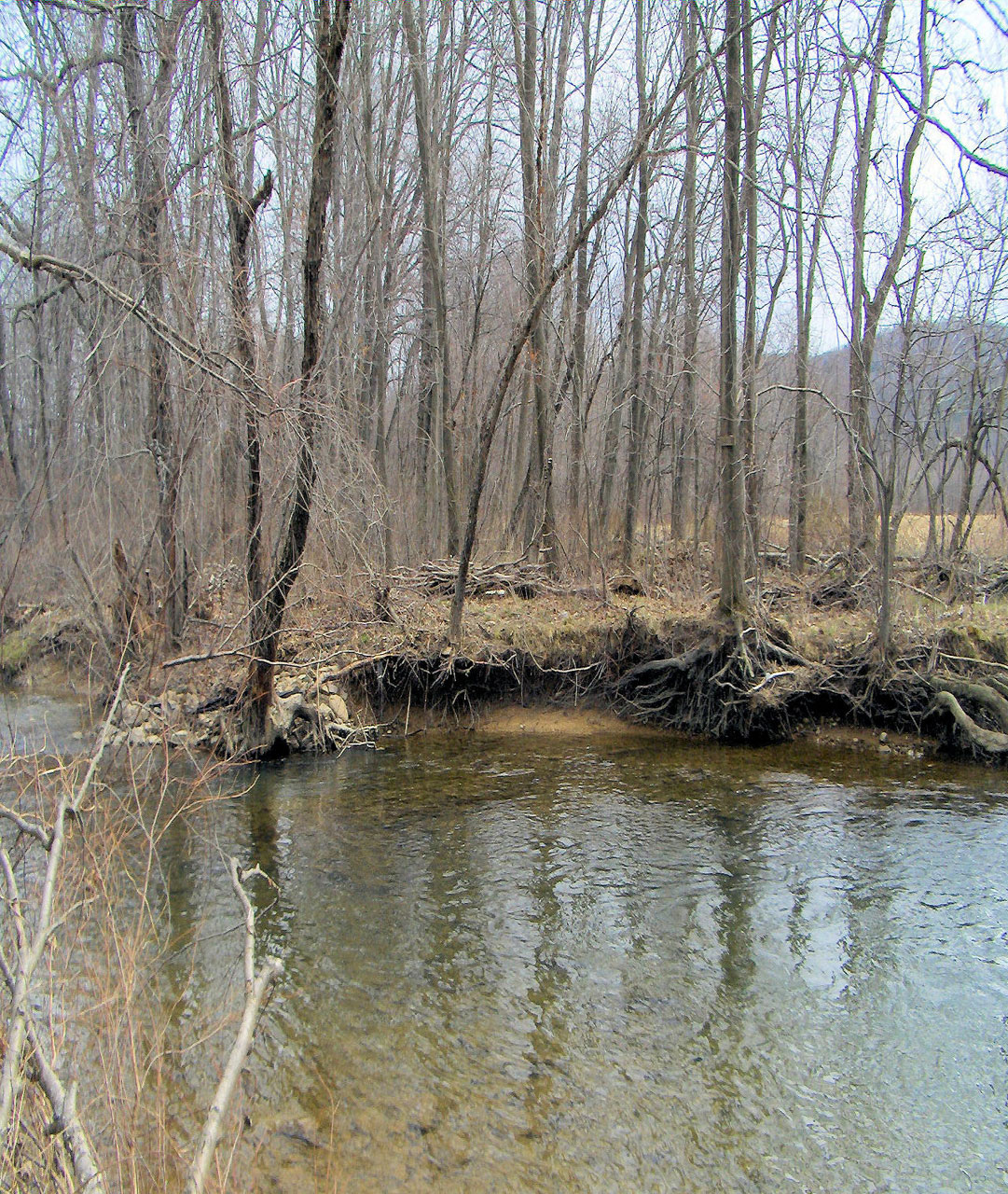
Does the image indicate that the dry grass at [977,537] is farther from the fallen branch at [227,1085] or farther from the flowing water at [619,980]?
the fallen branch at [227,1085]

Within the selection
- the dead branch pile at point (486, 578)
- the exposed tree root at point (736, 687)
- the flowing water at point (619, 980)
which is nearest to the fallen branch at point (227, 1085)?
the flowing water at point (619, 980)

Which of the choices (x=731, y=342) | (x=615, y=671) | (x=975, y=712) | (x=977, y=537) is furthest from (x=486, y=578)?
(x=977, y=537)

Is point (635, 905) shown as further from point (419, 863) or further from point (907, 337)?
point (907, 337)

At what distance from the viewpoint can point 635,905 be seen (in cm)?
671

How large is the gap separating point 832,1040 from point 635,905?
188 centimetres

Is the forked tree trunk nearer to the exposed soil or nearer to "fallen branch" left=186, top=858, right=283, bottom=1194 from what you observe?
the exposed soil

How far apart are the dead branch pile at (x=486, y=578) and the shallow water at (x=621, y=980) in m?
4.75

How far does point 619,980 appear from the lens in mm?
5699

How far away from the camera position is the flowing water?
13.8ft

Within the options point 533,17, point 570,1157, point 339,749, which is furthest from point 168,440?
point 533,17

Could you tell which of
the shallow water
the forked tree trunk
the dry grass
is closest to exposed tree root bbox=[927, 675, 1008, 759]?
the shallow water

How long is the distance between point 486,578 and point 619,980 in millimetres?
9149

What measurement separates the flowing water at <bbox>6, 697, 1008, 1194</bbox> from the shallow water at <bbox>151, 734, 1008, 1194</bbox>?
0.7 inches

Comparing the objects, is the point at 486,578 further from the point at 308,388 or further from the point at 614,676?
the point at 308,388
